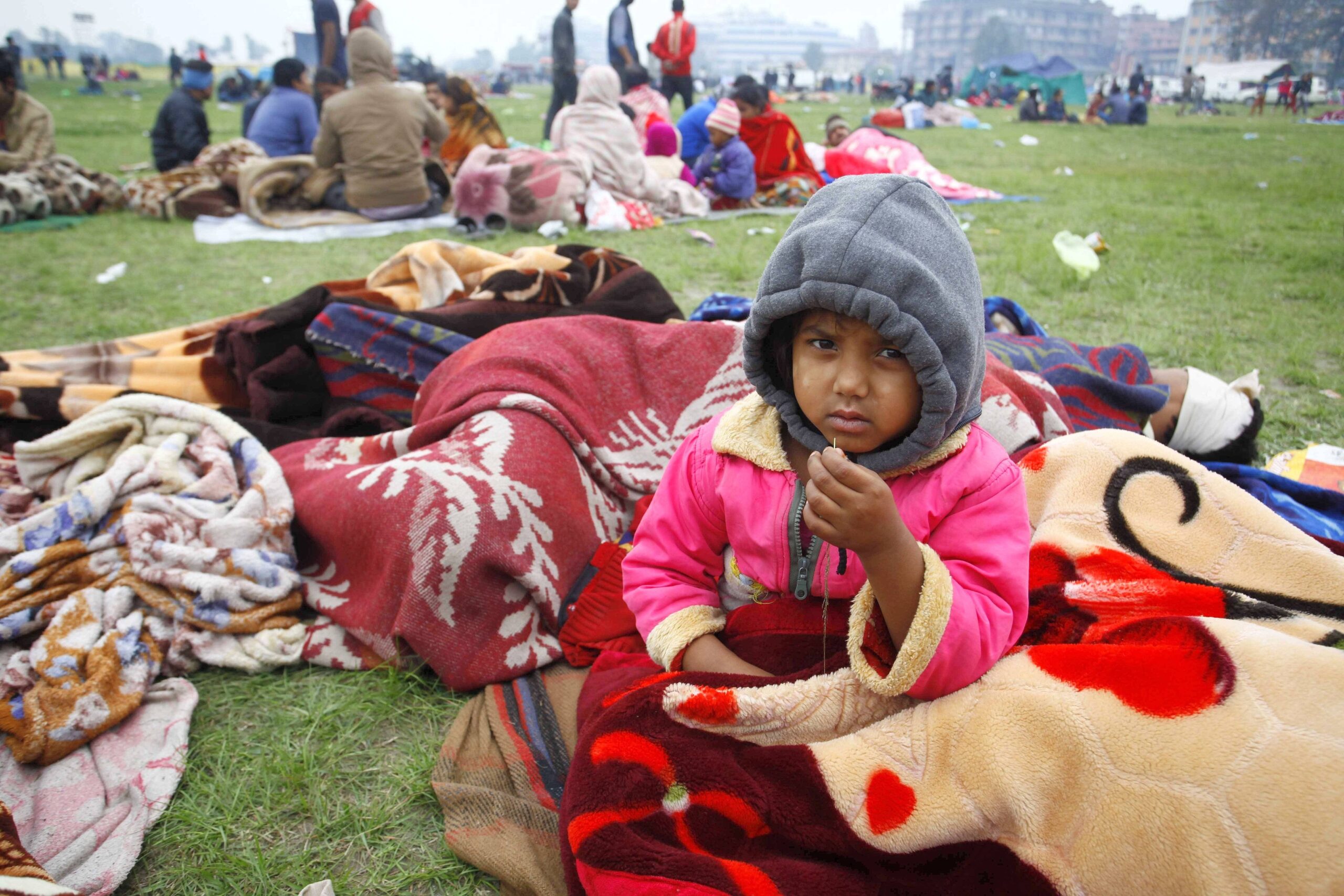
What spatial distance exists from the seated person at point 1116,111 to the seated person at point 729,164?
16.1 meters

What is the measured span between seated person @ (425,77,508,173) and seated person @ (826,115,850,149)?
4.27 metres

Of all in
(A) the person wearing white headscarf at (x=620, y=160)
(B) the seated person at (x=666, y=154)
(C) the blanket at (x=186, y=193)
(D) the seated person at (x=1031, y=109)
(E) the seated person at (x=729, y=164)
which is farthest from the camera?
(D) the seated person at (x=1031, y=109)

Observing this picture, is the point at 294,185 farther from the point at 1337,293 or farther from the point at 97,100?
the point at 97,100

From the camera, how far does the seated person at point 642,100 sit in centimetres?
1163

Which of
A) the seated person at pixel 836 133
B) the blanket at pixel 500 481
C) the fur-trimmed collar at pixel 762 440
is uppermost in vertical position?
the seated person at pixel 836 133

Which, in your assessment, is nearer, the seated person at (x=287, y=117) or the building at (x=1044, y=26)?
the seated person at (x=287, y=117)

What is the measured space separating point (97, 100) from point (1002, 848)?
30.2m

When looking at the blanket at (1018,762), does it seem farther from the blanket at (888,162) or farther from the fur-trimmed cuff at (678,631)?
the blanket at (888,162)

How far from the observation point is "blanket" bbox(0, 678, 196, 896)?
5.65 feet

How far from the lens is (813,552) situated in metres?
1.60

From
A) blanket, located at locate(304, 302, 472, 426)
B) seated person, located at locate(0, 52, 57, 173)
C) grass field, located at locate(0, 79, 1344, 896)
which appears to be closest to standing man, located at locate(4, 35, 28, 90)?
seated person, located at locate(0, 52, 57, 173)

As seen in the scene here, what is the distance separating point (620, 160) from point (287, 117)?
4.07 metres

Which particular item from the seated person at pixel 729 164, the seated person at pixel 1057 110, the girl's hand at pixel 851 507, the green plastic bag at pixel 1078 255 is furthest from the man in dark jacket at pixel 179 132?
the seated person at pixel 1057 110

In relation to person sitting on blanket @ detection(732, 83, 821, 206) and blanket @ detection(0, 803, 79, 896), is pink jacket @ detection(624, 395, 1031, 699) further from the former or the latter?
person sitting on blanket @ detection(732, 83, 821, 206)
